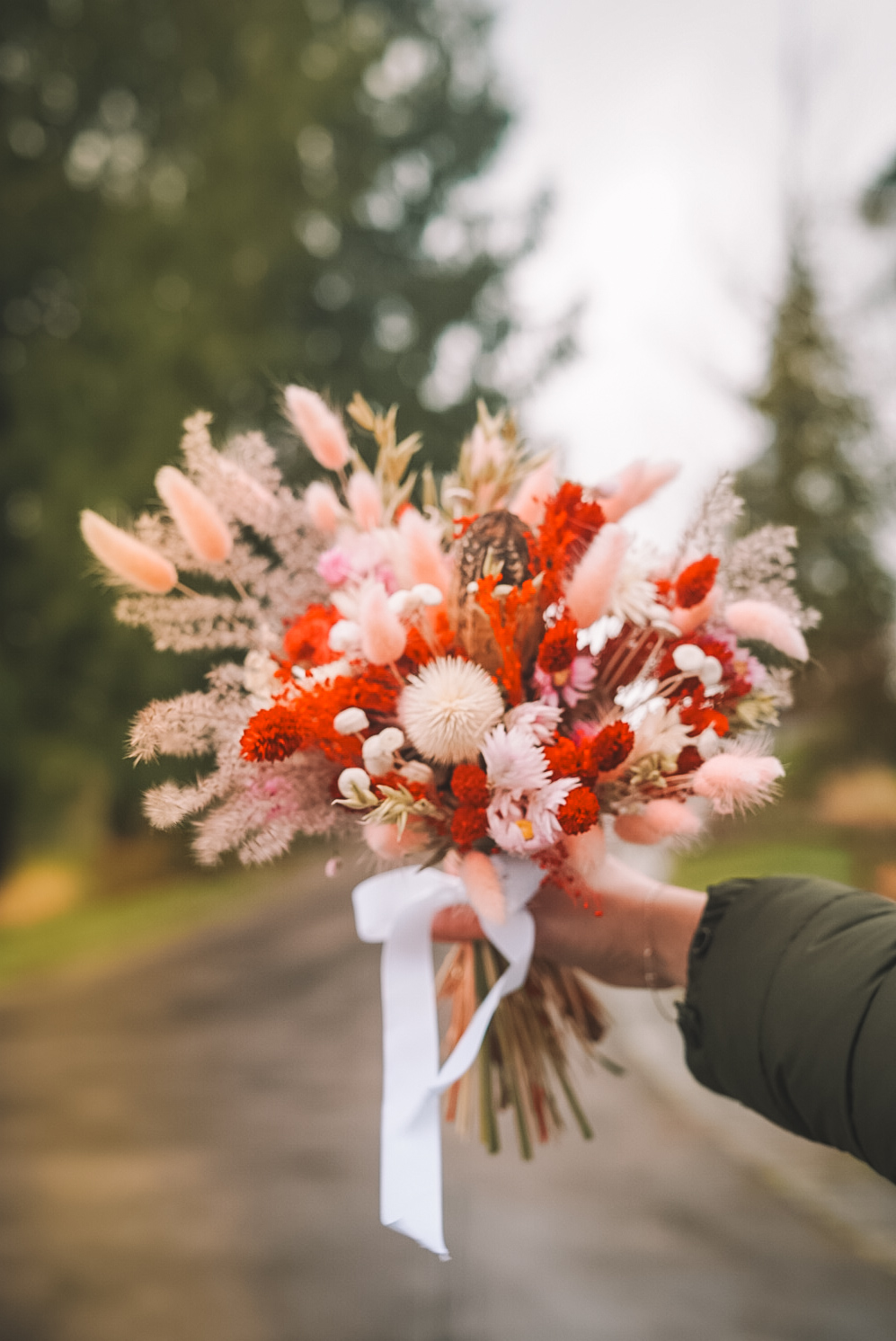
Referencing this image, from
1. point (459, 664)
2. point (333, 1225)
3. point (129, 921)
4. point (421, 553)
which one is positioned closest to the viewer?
point (459, 664)

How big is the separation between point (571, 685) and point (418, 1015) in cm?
61

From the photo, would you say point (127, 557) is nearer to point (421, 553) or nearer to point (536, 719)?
point (421, 553)

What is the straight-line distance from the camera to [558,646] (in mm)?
1485

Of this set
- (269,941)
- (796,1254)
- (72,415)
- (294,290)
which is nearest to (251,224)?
(294,290)

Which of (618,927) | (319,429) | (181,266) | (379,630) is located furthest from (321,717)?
(181,266)

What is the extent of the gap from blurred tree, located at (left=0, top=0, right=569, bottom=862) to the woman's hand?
7.16 meters

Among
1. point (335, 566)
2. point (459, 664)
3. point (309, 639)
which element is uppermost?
point (335, 566)

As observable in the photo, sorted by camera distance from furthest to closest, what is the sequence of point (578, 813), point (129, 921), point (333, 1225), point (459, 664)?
point (129, 921)
point (333, 1225)
point (459, 664)
point (578, 813)

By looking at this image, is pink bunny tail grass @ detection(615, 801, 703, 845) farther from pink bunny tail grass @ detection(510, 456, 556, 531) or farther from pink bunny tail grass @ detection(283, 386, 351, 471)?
pink bunny tail grass @ detection(283, 386, 351, 471)

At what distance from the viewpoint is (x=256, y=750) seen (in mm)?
1388

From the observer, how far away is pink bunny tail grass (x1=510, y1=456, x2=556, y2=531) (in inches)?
69.4

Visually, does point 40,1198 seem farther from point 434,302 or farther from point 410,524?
point 434,302

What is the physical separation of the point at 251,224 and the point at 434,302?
205 centimetres

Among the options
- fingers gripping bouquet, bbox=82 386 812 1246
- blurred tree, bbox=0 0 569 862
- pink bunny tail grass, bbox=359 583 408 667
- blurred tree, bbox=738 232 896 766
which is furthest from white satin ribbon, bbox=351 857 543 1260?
blurred tree, bbox=738 232 896 766
